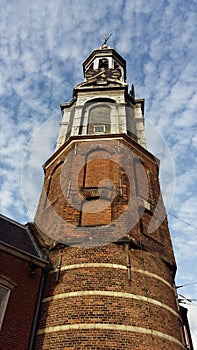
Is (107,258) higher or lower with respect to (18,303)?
higher

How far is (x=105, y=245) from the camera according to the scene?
1070cm

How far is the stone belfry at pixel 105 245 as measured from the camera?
8898 mm

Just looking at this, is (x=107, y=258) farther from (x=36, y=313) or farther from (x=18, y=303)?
(x=18, y=303)

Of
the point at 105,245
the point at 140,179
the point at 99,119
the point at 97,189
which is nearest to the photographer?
the point at 105,245

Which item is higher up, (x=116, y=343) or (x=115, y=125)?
(x=115, y=125)

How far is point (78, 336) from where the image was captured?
858 centimetres

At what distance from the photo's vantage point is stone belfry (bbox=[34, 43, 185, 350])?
8.90 m

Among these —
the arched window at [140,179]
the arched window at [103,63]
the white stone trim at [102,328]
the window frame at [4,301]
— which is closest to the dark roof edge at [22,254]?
the window frame at [4,301]

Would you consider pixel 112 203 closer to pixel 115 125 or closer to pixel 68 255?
pixel 68 255

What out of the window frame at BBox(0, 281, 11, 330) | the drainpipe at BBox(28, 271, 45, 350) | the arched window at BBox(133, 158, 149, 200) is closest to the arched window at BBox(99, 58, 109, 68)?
the arched window at BBox(133, 158, 149, 200)

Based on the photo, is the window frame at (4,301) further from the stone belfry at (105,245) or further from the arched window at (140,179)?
the arched window at (140,179)

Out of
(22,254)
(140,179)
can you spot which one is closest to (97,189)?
(140,179)

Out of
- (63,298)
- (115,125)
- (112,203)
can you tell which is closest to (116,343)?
(63,298)

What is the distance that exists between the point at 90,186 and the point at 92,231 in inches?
98.1
